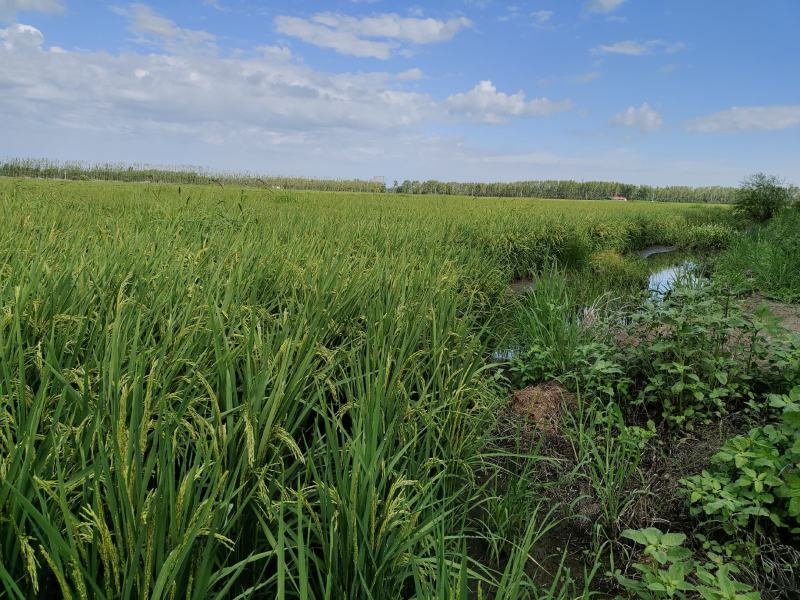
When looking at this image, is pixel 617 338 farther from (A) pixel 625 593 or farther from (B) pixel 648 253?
(B) pixel 648 253

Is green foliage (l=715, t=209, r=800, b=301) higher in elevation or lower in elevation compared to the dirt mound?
higher

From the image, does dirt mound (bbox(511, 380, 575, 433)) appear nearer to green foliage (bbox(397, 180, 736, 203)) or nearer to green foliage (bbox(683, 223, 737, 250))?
green foliage (bbox(683, 223, 737, 250))

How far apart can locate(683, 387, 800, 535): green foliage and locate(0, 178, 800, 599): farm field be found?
0.05 ft

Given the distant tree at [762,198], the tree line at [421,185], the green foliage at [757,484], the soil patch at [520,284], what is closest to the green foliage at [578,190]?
the tree line at [421,185]

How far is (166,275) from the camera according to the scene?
3059mm

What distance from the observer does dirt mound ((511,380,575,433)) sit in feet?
11.6

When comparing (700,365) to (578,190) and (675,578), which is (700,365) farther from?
(578,190)

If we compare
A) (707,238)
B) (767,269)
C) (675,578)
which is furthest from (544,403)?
(707,238)

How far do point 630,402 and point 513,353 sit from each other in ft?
4.00

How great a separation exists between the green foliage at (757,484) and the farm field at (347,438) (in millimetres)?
15

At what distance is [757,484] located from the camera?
2340 mm

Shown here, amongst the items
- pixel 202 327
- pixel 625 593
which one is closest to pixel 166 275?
pixel 202 327

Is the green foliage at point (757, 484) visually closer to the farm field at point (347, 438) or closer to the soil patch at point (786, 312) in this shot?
the farm field at point (347, 438)

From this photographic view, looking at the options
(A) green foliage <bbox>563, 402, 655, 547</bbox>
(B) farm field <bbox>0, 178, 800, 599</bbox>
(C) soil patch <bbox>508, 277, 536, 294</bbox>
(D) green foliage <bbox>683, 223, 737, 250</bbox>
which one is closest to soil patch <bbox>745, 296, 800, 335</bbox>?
(B) farm field <bbox>0, 178, 800, 599</bbox>
